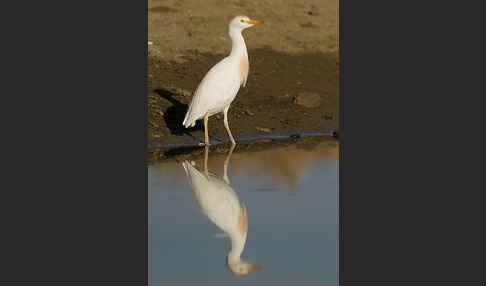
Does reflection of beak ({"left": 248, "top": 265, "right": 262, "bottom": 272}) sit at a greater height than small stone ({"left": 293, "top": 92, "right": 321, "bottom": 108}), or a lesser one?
lesser

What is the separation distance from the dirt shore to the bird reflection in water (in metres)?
2.25

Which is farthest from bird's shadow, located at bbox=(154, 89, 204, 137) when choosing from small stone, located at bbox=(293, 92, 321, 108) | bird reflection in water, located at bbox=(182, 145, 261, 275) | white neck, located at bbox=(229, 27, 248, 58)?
small stone, located at bbox=(293, 92, 321, 108)

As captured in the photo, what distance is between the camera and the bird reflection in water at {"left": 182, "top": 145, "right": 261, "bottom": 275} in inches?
289

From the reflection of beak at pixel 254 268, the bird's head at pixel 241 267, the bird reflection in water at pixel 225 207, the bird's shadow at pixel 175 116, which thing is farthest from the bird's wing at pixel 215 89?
the reflection of beak at pixel 254 268

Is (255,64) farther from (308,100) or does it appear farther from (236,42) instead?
(236,42)

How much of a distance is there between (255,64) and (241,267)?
33.8 feet

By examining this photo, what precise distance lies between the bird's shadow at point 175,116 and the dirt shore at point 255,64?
0.02m

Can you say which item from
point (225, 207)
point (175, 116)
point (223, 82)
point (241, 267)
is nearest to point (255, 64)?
point (175, 116)

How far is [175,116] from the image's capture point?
13625mm

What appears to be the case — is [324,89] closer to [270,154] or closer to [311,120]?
[311,120]

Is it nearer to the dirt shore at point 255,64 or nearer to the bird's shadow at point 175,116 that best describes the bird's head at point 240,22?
the dirt shore at point 255,64

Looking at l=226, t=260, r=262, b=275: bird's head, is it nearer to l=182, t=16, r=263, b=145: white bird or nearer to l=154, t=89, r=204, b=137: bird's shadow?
l=182, t=16, r=263, b=145: white bird

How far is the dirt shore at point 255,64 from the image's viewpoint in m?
13.6

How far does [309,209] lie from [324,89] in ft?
23.8
